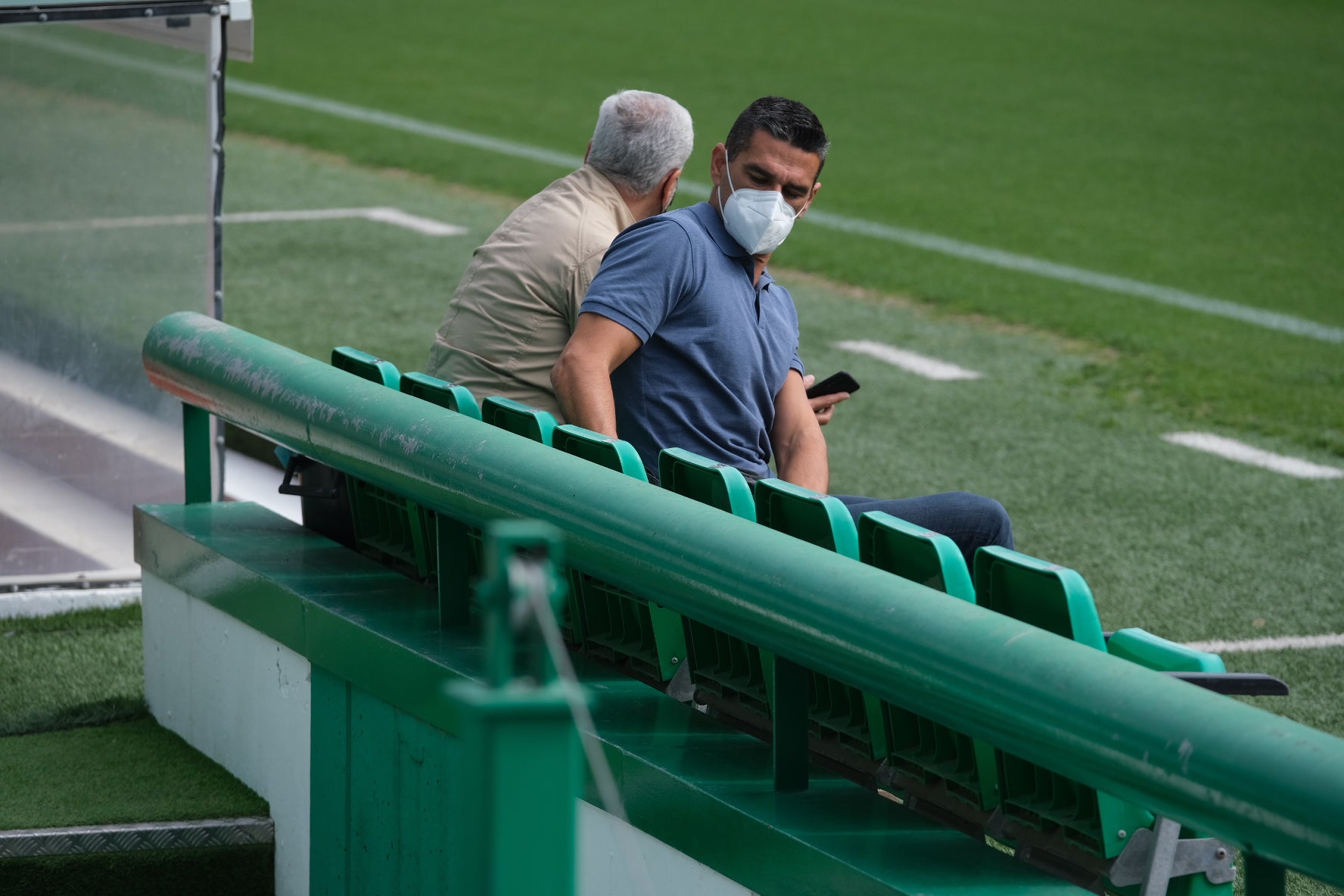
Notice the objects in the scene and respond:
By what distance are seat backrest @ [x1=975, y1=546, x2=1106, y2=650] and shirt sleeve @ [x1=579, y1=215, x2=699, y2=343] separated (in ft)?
4.30

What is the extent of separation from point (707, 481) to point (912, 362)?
6409mm

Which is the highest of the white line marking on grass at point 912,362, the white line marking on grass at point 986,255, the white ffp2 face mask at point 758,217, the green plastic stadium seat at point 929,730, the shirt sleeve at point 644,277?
the white ffp2 face mask at point 758,217

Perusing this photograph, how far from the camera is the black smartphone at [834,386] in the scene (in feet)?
14.7

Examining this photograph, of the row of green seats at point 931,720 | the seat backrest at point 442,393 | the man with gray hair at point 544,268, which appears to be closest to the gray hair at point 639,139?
the man with gray hair at point 544,268

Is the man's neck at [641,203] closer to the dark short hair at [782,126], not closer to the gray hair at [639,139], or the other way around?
the gray hair at [639,139]

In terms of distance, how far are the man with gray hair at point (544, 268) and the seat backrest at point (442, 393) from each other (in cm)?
52

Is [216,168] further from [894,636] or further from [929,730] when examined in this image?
[894,636]

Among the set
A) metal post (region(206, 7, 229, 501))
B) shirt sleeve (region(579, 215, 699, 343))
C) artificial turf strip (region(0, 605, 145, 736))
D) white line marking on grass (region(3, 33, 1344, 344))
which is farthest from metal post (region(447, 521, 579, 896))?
white line marking on grass (region(3, 33, 1344, 344))

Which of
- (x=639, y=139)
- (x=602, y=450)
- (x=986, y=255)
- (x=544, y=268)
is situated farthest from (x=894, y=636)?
(x=986, y=255)

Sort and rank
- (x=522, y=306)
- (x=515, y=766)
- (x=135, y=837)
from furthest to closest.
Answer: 1. (x=522, y=306)
2. (x=135, y=837)
3. (x=515, y=766)

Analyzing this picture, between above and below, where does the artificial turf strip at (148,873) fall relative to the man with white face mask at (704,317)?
below

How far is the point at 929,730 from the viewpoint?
252 cm

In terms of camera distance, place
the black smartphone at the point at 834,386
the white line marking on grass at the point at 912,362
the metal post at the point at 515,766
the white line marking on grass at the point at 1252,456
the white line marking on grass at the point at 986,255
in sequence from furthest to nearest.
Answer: the white line marking on grass at the point at 986,255
the white line marking on grass at the point at 912,362
the white line marking on grass at the point at 1252,456
the black smartphone at the point at 834,386
the metal post at the point at 515,766

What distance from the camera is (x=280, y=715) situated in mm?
3346
